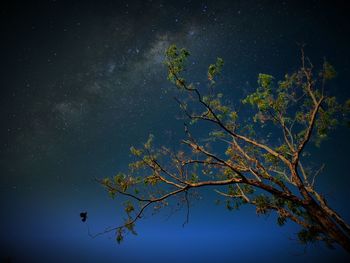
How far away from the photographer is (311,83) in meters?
8.39

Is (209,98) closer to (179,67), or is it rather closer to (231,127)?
(179,67)

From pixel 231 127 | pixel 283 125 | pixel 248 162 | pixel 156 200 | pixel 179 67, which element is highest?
pixel 179 67

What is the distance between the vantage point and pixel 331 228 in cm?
609

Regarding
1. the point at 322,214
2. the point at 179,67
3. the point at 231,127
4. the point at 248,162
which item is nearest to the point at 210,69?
the point at 179,67

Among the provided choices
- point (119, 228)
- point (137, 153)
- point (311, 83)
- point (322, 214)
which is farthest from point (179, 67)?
point (322, 214)

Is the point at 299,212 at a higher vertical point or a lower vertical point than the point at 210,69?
lower

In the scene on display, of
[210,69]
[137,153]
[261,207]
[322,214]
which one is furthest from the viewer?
[261,207]

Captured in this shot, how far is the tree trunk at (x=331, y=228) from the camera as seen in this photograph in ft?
19.0

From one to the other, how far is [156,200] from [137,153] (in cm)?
206

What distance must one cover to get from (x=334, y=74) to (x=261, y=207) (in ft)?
20.5

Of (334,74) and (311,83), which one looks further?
(311,83)

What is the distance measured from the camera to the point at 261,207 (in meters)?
8.68

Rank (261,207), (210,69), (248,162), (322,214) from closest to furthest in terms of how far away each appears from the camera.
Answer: (322,214)
(210,69)
(261,207)
(248,162)

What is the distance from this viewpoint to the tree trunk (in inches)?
228
